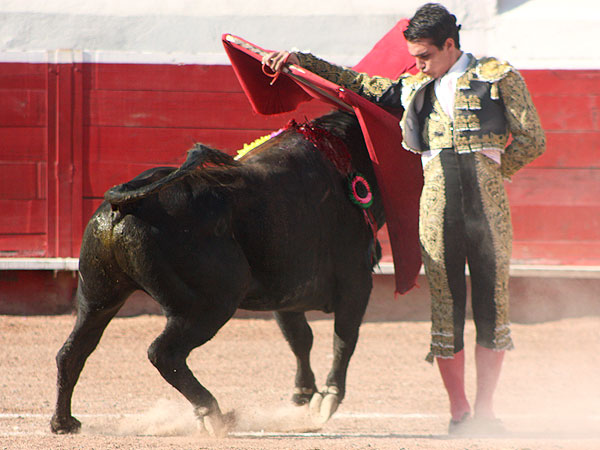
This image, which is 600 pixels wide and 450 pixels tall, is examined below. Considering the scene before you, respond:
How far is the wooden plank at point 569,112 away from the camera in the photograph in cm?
686

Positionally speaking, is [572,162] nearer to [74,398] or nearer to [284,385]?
[284,385]

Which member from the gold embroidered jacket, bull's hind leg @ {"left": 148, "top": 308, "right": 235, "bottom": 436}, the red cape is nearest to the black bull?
bull's hind leg @ {"left": 148, "top": 308, "right": 235, "bottom": 436}

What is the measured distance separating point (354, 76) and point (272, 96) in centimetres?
43

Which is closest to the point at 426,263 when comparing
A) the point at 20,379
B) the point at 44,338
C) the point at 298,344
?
the point at 298,344

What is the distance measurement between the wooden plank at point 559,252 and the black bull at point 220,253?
10.5 feet

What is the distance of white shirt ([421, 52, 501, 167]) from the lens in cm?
364

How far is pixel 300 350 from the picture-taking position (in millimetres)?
4148

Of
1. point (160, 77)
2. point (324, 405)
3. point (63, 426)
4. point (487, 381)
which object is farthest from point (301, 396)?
point (160, 77)

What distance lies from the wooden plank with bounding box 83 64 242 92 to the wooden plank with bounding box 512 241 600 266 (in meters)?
2.46

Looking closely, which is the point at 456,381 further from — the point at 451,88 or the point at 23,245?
the point at 23,245

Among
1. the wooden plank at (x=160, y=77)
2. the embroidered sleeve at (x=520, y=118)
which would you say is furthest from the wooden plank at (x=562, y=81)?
the embroidered sleeve at (x=520, y=118)

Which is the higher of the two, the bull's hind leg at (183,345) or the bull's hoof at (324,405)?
the bull's hind leg at (183,345)

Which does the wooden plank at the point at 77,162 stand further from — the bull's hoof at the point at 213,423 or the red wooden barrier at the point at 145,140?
the bull's hoof at the point at 213,423

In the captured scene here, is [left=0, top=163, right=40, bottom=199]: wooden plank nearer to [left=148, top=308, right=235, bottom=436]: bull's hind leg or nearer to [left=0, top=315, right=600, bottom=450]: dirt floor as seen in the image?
[left=0, top=315, right=600, bottom=450]: dirt floor
